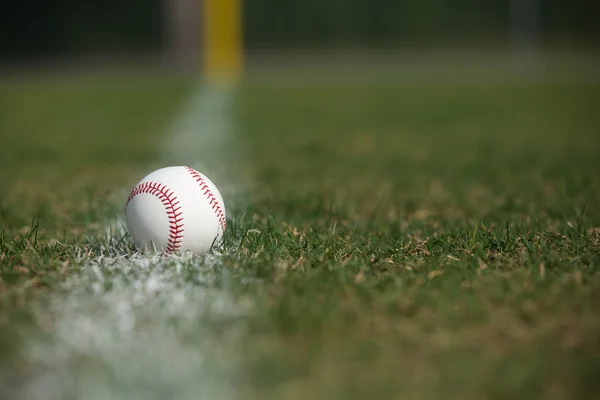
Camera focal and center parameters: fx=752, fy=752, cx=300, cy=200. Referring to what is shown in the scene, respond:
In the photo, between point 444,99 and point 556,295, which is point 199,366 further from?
point 444,99

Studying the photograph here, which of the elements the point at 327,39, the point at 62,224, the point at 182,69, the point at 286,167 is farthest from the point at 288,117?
the point at 327,39

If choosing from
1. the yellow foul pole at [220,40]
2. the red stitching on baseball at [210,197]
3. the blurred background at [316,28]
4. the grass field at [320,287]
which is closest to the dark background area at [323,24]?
the blurred background at [316,28]

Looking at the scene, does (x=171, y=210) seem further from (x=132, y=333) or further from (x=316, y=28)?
(x=316, y=28)

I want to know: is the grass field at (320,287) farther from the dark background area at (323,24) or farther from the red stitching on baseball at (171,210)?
the dark background area at (323,24)

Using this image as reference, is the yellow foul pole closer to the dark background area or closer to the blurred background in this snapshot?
the blurred background

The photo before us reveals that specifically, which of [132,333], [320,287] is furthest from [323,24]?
[132,333]

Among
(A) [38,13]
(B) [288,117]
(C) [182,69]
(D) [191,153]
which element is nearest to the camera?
(D) [191,153]

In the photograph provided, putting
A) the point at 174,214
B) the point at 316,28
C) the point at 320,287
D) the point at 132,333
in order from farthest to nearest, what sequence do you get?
the point at 316,28 < the point at 174,214 < the point at 320,287 < the point at 132,333
